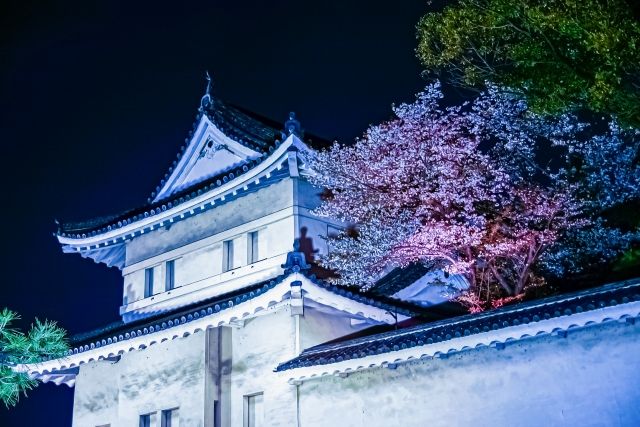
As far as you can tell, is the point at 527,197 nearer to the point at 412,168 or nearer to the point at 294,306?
the point at 412,168

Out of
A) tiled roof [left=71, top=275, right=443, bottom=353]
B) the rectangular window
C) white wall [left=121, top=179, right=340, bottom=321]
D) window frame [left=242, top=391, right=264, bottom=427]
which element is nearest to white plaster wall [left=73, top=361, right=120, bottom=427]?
tiled roof [left=71, top=275, right=443, bottom=353]

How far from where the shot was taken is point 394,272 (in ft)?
62.2

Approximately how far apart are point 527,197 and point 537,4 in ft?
19.4

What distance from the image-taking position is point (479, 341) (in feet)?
38.1

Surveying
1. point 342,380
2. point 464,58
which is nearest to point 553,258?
point 464,58

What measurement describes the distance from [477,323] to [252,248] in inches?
327

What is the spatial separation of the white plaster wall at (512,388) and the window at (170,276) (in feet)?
24.9

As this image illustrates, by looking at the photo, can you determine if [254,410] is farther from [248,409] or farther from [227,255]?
[227,255]

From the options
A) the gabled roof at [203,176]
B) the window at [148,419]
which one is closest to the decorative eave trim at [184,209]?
the gabled roof at [203,176]

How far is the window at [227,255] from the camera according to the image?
62.0ft

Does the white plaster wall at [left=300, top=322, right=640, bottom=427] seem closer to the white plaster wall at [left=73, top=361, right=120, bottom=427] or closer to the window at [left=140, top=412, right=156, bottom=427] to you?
the window at [left=140, top=412, right=156, bottom=427]

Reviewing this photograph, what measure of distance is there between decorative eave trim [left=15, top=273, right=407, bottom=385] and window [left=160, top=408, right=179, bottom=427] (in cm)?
168

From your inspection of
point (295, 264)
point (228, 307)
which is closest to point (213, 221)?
point (228, 307)

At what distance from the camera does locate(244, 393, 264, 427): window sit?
619 inches
